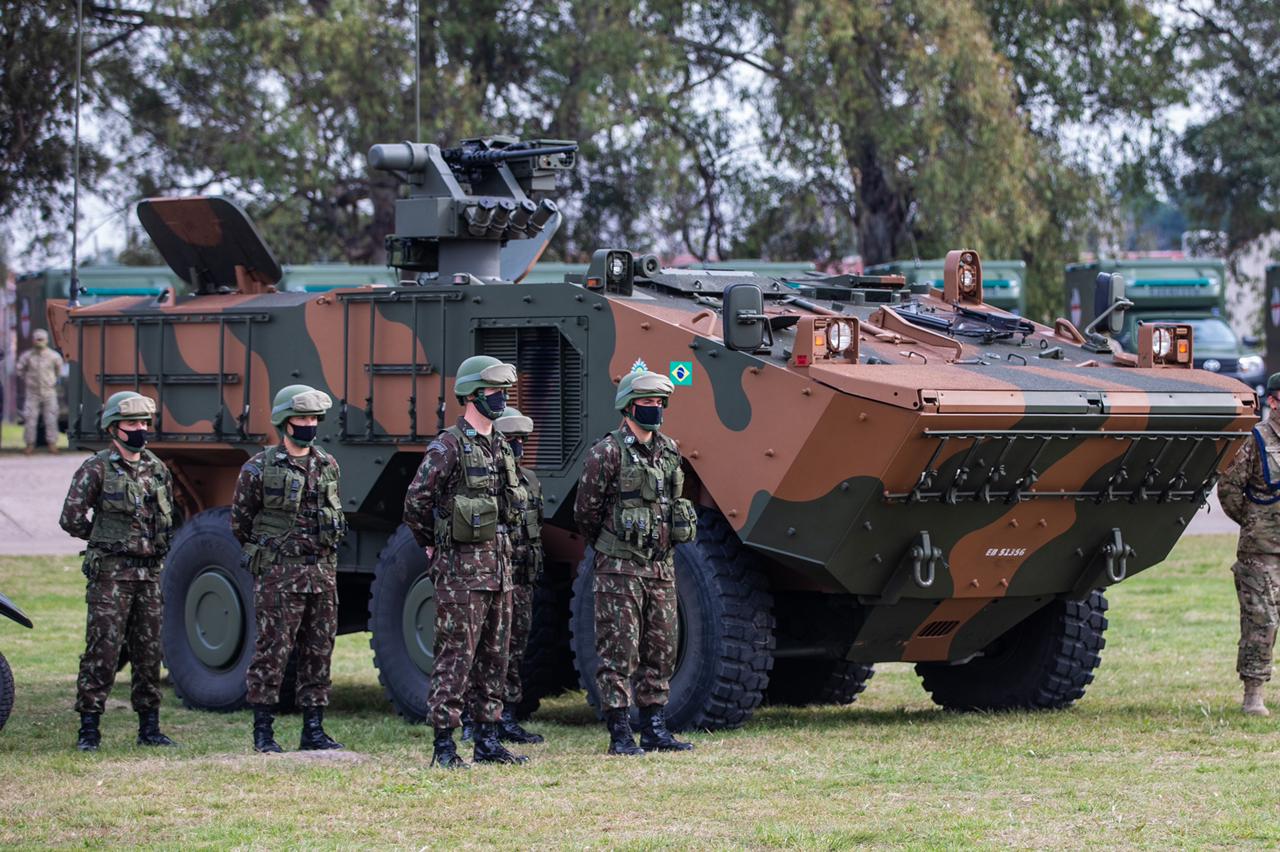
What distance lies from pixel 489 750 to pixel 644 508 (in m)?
1.24

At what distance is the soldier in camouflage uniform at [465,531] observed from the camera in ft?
29.3

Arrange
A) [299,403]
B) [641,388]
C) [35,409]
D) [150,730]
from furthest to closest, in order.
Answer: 1. [35,409]
2. [150,730]
3. [299,403]
4. [641,388]

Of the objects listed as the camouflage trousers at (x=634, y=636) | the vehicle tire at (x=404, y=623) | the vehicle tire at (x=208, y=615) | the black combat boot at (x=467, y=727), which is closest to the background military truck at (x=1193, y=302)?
the vehicle tire at (x=208, y=615)

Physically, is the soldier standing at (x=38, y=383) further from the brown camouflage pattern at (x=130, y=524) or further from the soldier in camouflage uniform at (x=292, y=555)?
the soldier in camouflage uniform at (x=292, y=555)

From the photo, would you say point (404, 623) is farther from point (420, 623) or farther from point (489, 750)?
point (489, 750)

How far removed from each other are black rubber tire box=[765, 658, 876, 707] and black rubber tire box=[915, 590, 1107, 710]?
1.90ft

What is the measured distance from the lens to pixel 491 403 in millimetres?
9031

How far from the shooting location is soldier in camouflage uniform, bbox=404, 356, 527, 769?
8.95m

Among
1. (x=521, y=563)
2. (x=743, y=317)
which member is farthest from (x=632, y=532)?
(x=743, y=317)

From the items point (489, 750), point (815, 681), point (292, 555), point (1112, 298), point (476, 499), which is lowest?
point (815, 681)

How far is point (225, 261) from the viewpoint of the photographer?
12.7 m

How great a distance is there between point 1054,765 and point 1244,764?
794 millimetres

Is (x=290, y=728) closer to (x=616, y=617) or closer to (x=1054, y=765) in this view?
(x=616, y=617)

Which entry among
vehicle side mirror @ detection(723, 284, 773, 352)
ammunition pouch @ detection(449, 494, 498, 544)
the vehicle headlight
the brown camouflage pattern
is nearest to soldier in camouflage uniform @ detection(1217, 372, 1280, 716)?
vehicle side mirror @ detection(723, 284, 773, 352)
